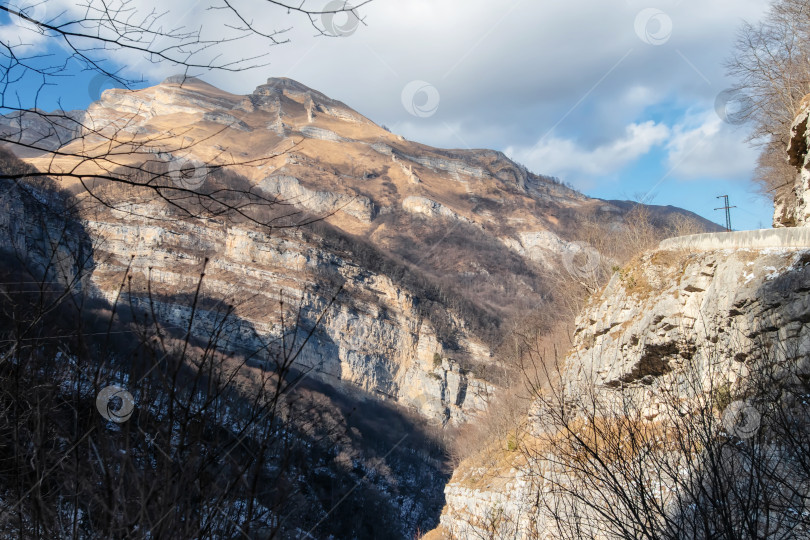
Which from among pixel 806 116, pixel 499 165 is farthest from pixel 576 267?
pixel 499 165

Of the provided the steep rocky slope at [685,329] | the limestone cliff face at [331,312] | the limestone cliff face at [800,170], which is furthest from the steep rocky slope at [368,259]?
the limestone cliff face at [800,170]

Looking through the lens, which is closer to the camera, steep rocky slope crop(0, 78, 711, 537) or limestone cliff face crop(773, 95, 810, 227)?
limestone cliff face crop(773, 95, 810, 227)

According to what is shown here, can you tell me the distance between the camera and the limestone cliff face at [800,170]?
32.5 feet

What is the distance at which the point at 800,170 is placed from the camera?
1096 centimetres

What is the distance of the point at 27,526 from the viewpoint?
1971 mm

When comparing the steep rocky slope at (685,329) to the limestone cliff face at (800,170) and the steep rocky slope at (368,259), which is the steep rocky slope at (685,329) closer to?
the limestone cliff face at (800,170)

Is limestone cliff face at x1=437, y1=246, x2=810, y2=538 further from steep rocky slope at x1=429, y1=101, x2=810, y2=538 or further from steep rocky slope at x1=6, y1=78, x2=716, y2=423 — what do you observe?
steep rocky slope at x1=6, y1=78, x2=716, y2=423

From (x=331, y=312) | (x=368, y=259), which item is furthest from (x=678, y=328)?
(x=368, y=259)

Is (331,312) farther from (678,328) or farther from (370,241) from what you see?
(678,328)

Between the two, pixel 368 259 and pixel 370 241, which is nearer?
pixel 368 259

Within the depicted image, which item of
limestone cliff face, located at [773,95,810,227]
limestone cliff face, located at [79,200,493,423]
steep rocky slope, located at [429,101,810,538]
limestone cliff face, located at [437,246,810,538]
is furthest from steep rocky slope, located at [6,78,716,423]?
limestone cliff face, located at [773,95,810,227]

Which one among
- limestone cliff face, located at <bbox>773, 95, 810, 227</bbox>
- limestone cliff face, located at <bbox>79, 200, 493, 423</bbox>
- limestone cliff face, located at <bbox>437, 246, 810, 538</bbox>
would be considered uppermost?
limestone cliff face, located at <bbox>79, 200, 493, 423</bbox>

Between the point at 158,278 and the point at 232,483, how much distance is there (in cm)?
6635

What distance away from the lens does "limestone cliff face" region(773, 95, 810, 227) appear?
9906 millimetres
